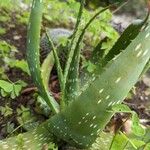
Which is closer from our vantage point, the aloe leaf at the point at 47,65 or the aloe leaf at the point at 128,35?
the aloe leaf at the point at 128,35

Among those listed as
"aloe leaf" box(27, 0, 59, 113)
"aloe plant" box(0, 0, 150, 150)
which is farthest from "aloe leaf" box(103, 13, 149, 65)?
"aloe leaf" box(27, 0, 59, 113)

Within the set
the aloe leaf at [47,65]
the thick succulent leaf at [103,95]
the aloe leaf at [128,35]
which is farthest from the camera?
the aloe leaf at [47,65]

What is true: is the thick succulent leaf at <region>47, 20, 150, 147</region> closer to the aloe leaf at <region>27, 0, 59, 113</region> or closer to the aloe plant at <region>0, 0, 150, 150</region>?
the aloe plant at <region>0, 0, 150, 150</region>

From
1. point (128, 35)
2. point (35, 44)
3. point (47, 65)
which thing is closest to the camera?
point (35, 44)

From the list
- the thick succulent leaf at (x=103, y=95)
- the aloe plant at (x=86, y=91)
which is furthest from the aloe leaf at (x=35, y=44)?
the thick succulent leaf at (x=103, y=95)

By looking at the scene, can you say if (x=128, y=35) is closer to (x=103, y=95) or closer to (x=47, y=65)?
(x=103, y=95)

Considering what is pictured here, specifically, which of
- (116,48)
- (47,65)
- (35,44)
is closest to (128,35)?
(116,48)

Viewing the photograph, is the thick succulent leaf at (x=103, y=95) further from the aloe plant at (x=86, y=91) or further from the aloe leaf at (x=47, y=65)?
A: the aloe leaf at (x=47, y=65)

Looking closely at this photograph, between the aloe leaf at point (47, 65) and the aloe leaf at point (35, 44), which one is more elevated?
the aloe leaf at point (35, 44)

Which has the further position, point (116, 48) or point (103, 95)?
point (116, 48)
